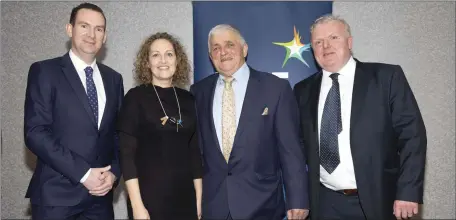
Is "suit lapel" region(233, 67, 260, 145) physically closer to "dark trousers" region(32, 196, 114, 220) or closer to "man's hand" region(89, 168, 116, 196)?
"man's hand" region(89, 168, 116, 196)

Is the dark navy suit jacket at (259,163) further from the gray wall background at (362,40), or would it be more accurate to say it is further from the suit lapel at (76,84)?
the gray wall background at (362,40)

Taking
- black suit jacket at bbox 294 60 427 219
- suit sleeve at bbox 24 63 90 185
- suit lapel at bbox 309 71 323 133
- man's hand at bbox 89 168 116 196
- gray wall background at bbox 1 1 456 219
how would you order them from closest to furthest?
suit sleeve at bbox 24 63 90 185 → man's hand at bbox 89 168 116 196 → black suit jacket at bbox 294 60 427 219 → suit lapel at bbox 309 71 323 133 → gray wall background at bbox 1 1 456 219

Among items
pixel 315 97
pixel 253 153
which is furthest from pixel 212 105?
pixel 315 97

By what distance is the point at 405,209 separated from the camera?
243cm

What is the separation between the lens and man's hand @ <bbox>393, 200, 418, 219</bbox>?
2.42 meters

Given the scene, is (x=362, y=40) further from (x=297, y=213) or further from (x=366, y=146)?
(x=297, y=213)

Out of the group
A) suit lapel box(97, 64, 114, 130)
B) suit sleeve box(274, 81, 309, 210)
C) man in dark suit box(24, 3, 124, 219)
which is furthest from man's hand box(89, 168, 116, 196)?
suit sleeve box(274, 81, 309, 210)

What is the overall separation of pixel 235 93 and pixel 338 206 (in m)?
1.02

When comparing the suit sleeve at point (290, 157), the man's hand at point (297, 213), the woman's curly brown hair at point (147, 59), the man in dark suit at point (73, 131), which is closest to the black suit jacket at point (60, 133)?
the man in dark suit at point (73, 131)

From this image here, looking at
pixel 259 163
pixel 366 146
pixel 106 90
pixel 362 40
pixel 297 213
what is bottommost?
pixel 297 213

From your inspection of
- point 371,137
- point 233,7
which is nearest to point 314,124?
point 371,137

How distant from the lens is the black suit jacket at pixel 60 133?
2.23 meters

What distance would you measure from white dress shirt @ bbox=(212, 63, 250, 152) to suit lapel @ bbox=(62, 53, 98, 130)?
780 mm

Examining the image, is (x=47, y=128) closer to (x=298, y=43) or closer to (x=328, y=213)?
(x=328, y=213)
